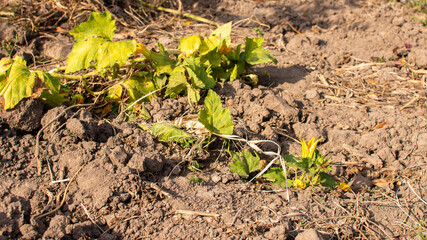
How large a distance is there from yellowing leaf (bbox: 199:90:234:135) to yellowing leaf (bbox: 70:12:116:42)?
1022 millimetres

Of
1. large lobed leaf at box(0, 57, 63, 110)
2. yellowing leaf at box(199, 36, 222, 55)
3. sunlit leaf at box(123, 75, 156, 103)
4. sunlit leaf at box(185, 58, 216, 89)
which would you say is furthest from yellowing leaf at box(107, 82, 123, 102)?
yellowing leaf at box(199, 36, 222, 55)

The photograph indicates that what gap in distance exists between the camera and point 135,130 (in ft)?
8.65

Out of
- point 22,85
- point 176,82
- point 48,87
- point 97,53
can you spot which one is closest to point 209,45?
point 176,82

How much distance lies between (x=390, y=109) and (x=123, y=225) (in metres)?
2.51

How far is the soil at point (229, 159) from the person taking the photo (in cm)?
207

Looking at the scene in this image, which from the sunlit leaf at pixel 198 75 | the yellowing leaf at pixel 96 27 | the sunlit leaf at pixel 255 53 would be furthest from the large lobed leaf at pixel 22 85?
the sunlit leaf at pixel 255 53

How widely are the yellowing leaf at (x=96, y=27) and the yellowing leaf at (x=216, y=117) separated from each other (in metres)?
1.02

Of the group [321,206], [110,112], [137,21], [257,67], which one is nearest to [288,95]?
[257,67]

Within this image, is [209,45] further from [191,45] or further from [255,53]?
[255,53]

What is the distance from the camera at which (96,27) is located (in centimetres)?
290

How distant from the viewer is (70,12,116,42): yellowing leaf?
2.88 meters

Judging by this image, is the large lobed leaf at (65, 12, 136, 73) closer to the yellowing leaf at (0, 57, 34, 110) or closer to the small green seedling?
the yellowing leaf at (0, 57, 34, 110)

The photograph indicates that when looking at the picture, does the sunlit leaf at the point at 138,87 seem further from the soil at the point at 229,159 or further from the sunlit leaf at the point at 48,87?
the sunlit leaf at the point at 48,87

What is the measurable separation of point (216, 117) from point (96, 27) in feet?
4.02
